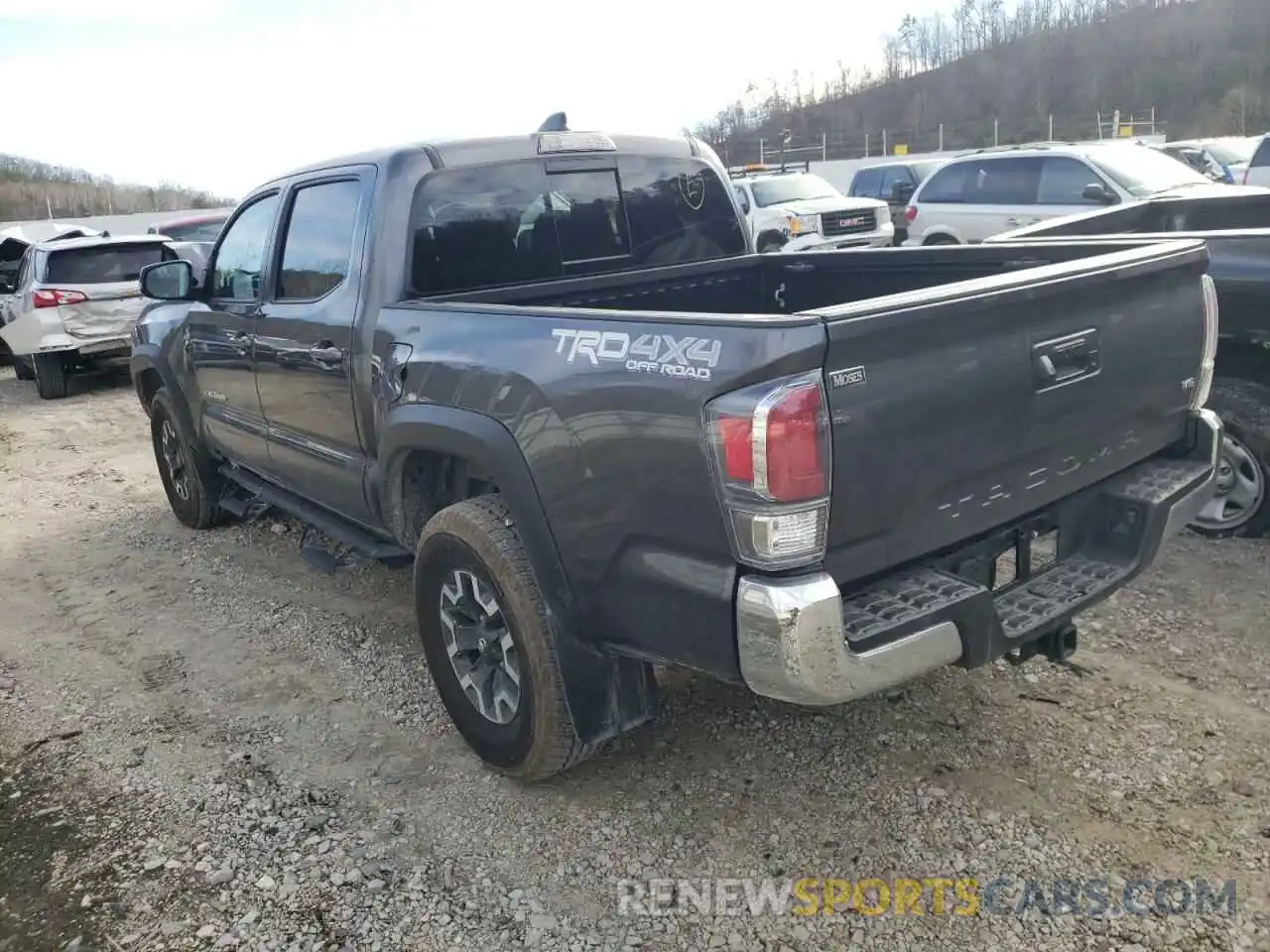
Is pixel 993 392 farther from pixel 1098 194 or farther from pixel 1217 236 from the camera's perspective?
pixel 1098 194

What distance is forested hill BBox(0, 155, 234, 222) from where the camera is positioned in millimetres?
49625

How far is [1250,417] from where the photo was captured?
4.56m

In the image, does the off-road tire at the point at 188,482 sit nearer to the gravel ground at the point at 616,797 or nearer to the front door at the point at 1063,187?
the gravel ground at the point at 616,797

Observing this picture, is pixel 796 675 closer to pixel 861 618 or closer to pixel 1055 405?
pixel 861 618

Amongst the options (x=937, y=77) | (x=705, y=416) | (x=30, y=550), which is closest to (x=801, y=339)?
(x=705, y=416)

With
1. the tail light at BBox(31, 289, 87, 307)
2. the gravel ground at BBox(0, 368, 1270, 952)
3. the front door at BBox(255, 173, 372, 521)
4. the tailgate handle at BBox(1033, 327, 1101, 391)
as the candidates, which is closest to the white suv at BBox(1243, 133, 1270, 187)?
the gravel ground at BBox(0, 368, 1270, 952)

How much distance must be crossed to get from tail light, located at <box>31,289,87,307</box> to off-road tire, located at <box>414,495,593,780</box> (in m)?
10.4

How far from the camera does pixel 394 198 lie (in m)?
3.69

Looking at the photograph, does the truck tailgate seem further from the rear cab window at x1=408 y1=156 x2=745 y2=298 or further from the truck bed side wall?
the rear cab window at x1=408 y1=156 x2=745 y2=298

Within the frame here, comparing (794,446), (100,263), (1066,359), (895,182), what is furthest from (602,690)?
(895,182)

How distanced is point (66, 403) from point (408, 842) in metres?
11.0

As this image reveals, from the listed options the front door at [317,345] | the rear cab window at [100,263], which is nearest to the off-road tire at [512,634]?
the front door at [317,345]

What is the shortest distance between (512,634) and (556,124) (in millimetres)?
2271

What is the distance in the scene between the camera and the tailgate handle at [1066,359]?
274 cm
